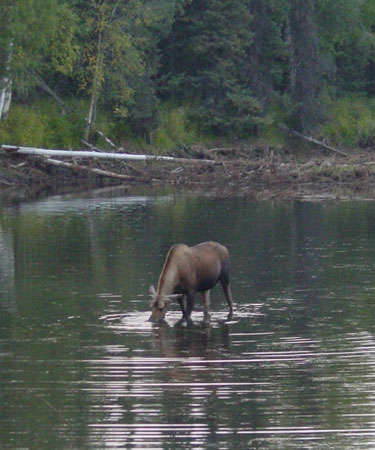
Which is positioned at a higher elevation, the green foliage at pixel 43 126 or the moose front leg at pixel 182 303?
the green foliage at pixel 43 126

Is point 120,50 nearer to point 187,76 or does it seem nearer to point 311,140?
point 187,76

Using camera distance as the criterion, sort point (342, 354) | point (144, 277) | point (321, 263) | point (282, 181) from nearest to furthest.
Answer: point (342, 354)
point (144, 277)
point (321, 263)
point (282, 181)

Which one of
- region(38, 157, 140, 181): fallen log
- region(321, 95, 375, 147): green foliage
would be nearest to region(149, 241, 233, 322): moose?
region(38, 157, 140, 181): fallen log

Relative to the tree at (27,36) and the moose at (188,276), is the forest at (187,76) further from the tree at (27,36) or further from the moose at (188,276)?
the moose at (188,276)

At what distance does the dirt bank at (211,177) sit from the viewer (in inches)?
1596

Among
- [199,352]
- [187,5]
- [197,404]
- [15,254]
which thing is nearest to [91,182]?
[187,5]

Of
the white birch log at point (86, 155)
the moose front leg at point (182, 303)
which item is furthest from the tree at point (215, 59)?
the moose front leg at point (182, 303)

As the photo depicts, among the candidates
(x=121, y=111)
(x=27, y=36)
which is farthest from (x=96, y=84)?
(x=27, y=36)

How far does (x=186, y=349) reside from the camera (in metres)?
14.5

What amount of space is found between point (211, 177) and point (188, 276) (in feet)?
89.0

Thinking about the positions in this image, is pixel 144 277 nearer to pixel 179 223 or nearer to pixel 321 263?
pixel 321 263

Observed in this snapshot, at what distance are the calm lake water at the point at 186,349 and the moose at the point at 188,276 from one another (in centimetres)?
28

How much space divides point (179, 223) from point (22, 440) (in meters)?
19.3

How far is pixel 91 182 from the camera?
4372 cm
